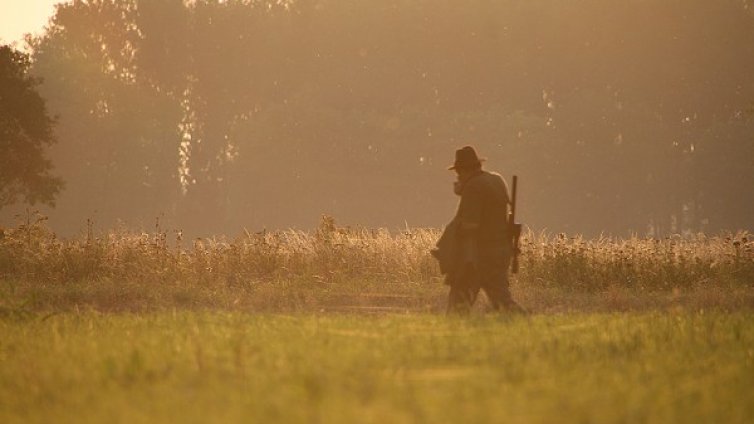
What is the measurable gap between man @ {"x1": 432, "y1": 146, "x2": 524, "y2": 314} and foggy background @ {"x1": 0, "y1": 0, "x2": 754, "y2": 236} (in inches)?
1917

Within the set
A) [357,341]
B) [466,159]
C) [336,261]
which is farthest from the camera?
[336,261]

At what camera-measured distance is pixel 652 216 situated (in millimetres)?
65938

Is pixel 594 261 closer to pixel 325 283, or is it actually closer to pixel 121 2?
pixel 325 283

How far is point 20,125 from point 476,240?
28.7m

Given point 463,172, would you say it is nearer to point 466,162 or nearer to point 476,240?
point 466,162

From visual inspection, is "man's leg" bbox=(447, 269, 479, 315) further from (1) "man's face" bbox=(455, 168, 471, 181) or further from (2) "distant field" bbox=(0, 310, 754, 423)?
(2) "distant field" bbox=(0, 310, 754, 423)

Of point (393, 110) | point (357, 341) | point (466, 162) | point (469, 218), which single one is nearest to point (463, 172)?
point (466, 162)

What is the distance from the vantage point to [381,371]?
7605mm

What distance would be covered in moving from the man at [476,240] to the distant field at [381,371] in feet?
6.71

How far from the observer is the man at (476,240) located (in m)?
13.9

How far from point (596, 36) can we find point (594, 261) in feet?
153

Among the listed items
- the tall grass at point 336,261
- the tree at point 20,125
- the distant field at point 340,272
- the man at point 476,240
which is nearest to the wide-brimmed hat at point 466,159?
the man at point 476,240

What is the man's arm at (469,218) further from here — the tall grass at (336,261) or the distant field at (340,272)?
the tall grass at (336,261)

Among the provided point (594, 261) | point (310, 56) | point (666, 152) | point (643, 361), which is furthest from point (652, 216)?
point (643, 361)
